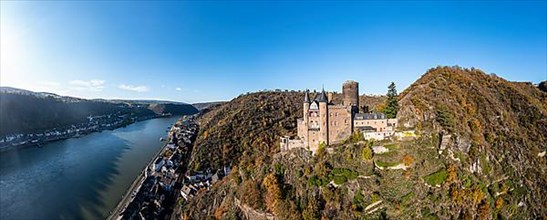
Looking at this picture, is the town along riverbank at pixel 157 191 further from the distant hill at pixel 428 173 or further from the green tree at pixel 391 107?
the green tree at pixel 391 107

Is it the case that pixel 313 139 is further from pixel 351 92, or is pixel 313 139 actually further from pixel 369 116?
pixel 351 92

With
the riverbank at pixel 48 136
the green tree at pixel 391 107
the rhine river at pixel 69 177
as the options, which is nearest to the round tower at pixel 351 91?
the green tree at pixel 391 107

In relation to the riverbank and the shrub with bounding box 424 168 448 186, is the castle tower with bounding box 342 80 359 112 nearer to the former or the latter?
the shrub with bounding box 424 168 448 186

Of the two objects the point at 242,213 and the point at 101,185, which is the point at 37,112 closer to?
the point at 101,185

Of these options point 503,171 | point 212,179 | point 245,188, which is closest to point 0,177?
point 212,179

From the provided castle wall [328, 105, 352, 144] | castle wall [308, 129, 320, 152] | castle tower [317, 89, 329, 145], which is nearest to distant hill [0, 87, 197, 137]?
→ castle wall [308, 129, 320, 152]
